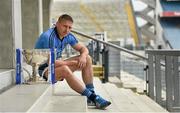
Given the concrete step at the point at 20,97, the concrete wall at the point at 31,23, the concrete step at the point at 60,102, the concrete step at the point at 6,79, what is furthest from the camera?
the concrete wall at the point at 31,23

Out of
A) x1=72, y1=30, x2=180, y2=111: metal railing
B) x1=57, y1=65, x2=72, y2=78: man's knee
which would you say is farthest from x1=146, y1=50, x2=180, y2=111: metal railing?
x1=57, y1=65, x2=72, y2=78: man's knee

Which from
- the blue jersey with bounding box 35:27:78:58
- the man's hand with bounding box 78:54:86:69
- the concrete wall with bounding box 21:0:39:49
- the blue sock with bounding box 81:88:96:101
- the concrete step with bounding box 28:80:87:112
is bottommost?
the concrete step with bounding box 28:80:87:112

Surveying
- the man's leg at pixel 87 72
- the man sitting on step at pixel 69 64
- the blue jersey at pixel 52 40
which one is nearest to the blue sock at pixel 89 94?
the man sitting on step at pixel 69 64

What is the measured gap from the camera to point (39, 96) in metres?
2.75

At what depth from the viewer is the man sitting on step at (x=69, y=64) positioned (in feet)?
11.0

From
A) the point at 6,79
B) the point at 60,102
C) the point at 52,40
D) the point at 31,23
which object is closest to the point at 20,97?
the point at 6,79

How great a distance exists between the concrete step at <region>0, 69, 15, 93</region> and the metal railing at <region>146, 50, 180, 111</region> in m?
1.70

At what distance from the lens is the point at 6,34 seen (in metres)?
3.50

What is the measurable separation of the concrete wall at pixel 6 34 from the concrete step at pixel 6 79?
14 centimetres

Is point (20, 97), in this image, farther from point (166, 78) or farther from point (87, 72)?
point (166, 78)

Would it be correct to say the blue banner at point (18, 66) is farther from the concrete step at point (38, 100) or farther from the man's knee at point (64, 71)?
the man's knee at point (64, 71)

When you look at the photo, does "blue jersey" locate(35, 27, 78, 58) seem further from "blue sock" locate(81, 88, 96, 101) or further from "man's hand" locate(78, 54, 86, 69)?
"blue sock" locate(81, 88, 96, 101)

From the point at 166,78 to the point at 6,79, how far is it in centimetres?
192

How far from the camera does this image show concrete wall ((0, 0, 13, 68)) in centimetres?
346
